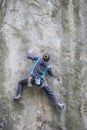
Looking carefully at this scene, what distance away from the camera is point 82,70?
10.7m

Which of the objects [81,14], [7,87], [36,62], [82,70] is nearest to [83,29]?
[81,14]

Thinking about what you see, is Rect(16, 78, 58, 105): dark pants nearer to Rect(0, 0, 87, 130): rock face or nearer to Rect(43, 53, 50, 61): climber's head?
Rect(0, 0, 87, 130): rock face

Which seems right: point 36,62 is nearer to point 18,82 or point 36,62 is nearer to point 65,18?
point 18,82

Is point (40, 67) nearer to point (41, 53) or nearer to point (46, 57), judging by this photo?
point (46, 57)

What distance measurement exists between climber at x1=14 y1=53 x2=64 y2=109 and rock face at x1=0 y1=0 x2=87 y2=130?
18cm

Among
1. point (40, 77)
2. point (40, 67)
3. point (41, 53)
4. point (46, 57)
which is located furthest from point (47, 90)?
point (41, 53)

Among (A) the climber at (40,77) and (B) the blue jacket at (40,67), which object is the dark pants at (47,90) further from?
(B) the blue jacket at (40,67)

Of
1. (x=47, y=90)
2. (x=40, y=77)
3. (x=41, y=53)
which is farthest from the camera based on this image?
(x=41, y=53)

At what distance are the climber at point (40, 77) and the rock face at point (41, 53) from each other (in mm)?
185

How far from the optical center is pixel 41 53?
1049 centimetres

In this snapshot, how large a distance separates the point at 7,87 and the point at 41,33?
175 cm

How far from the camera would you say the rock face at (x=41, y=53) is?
32.6 feet

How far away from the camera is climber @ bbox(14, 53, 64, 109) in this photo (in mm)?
9867

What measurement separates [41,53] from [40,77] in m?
0.84
